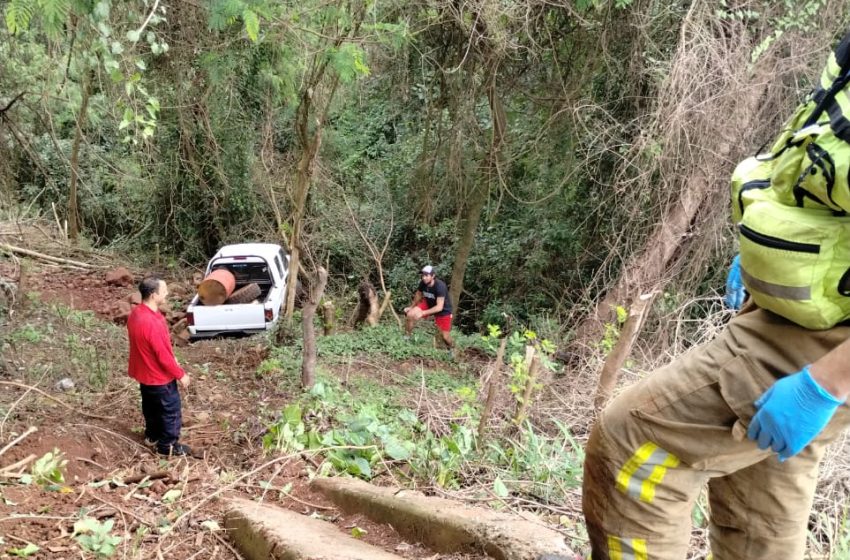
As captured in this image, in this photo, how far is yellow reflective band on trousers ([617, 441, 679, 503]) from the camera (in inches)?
79.4

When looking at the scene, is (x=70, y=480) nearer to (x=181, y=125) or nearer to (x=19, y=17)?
(x=19, y=17)

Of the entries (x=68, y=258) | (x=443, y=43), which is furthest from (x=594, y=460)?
(x=68, y=258)

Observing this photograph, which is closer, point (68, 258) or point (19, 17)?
point (19, 17)

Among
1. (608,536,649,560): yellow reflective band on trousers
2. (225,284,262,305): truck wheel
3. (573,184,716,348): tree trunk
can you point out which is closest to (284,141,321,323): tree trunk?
(225,284,262,305): truck wheel

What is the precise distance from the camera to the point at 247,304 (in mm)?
9852

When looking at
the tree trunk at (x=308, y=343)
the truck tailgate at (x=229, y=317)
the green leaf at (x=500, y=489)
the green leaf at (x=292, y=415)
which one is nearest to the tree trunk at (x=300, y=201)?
the truck tailgate at (x=229, y=317)

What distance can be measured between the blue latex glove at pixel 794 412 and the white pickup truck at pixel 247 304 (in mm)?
Answer: 8838

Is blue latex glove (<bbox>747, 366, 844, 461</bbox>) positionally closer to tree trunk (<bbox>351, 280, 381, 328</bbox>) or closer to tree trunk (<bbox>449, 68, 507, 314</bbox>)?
tree trunk (<bbox>449, 68, 507, 314</bbox>)

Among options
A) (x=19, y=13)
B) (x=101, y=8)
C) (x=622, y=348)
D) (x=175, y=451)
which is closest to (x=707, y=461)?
(x=622, y=348)

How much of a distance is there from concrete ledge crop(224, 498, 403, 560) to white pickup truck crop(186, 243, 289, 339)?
6667 millimetres

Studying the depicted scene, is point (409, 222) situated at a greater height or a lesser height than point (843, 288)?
lesser

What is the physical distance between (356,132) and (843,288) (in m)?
17.0

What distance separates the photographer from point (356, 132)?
17.8m

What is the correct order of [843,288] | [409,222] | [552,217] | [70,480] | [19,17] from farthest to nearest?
[409,222], [552,217], [70,480], [19,17], [843,288]
